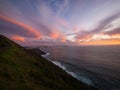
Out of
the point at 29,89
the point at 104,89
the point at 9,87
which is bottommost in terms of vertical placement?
the point at 104,89

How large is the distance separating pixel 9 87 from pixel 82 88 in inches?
678

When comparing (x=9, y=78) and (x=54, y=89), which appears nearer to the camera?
(x=9, y=78)

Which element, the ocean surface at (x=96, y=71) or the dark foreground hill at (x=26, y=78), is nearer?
the dark foreground hill at (x=26, y=78)

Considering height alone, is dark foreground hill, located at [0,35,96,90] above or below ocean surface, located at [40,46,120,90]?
above

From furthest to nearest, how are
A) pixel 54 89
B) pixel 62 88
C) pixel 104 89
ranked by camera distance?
→ 1. pixel 104 89
2. pixel 62 88
3. pixel 54 89

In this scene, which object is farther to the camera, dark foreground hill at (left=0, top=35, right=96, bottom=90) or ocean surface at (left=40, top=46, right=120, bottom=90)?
ocean surface at (left=40, top=46, right=120, bottom=90)

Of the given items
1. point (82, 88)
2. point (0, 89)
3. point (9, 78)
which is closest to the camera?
point (0, 89)

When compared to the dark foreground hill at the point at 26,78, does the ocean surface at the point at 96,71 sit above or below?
below

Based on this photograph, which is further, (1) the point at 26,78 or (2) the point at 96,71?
(2) the point at 96,71

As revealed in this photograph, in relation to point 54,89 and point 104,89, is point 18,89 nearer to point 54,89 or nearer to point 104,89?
point 54,89

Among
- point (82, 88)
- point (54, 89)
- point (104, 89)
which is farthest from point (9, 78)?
point (104, 89)

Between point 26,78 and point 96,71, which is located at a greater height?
point 26,78

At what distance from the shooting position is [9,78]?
12.9m

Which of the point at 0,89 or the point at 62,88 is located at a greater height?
the point at 0,89
